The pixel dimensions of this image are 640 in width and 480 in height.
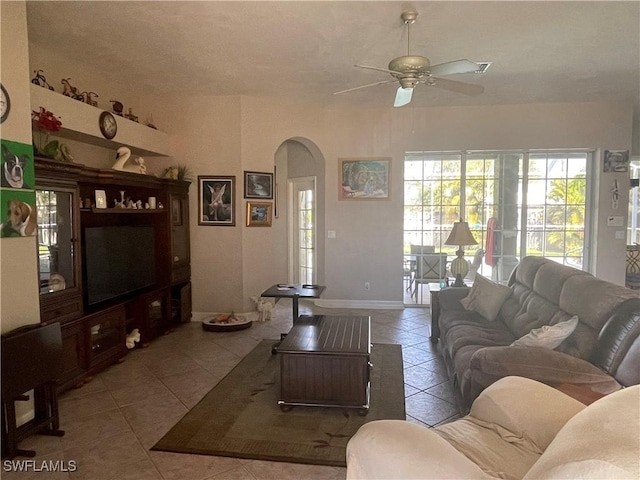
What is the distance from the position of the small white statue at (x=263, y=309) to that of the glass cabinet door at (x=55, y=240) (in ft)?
8.15

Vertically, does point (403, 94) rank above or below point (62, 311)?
above

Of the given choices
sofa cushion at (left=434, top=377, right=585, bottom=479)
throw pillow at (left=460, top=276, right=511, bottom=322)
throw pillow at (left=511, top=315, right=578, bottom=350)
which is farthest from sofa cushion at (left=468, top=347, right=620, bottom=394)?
throw pillow at (left=460, top=276, right=511, bottom=322)

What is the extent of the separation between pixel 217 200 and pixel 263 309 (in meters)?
1.55

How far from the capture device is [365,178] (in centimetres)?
595

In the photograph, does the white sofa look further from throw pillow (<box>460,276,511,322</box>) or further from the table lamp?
the table lamp

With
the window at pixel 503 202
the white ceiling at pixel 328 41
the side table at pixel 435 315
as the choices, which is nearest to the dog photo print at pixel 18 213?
the white ceiling at pixel 328 41

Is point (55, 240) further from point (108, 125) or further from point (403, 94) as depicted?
point (403, 94)

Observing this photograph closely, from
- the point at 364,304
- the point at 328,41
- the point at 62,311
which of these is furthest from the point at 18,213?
the point at 364,304

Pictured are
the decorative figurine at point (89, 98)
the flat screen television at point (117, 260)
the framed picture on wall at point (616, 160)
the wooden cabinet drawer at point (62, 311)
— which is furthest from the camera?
the framed picture on wall at point (616, 160)

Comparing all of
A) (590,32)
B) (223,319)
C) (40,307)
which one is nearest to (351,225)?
(223,319)

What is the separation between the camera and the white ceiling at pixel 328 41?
299cm

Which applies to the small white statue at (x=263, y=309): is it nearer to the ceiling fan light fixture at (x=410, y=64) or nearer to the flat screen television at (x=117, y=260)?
the flat screen television at (x=117, y=260)

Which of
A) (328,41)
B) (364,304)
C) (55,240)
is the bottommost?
(364,304)

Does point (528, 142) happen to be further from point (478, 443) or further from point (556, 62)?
point (478, 443)
